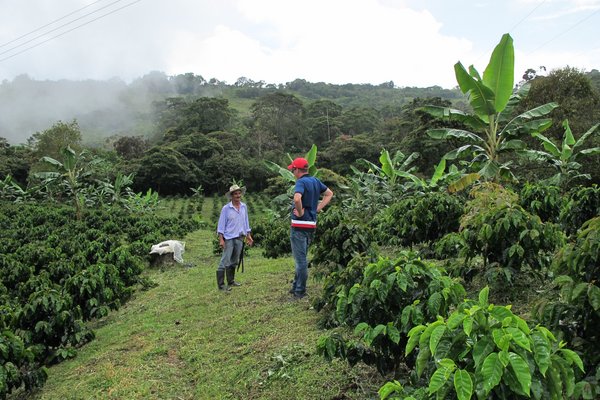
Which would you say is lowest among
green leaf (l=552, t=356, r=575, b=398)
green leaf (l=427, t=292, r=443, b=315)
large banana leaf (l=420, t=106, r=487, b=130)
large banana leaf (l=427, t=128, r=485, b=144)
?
green leaf (l=552, t=356, r=575, b=398)

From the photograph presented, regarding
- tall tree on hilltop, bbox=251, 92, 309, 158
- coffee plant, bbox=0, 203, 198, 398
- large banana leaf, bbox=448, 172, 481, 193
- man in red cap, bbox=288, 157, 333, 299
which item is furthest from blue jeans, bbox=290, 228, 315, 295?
tall tree on hilltop, bbox=251, 92, 309, 158

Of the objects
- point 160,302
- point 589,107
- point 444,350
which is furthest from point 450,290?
point 589,107

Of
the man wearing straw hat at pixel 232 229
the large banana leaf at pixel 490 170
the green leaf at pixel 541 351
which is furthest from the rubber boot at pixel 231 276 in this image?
the green leaf at pixel 541 351

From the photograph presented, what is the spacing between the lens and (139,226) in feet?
56.0

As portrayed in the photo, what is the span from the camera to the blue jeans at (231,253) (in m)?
7.20

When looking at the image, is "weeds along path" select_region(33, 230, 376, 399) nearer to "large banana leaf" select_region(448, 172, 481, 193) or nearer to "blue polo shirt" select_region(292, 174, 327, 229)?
"blue polo shirt" select_region(292, 174, 327, 229)

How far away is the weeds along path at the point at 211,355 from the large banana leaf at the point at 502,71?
5170mm

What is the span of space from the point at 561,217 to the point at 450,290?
3.65 meters

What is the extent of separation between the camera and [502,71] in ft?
27.4

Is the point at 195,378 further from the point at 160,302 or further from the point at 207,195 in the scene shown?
the point at 207,195

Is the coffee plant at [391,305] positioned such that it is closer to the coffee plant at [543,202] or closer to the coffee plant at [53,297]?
the coffee plant at [53,297]

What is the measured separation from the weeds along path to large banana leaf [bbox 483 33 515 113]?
517 centimetres

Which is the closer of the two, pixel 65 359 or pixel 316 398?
pixel 316 398

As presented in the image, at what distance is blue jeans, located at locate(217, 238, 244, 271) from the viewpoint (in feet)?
23.6
